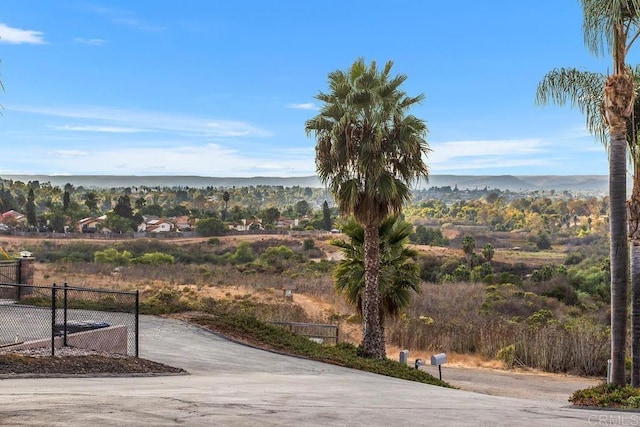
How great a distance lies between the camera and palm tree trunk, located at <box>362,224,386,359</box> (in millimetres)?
21562

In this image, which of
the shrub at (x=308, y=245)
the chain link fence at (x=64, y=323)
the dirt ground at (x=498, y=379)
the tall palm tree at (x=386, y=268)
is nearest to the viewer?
the chain link fence at (x=64, y=323)

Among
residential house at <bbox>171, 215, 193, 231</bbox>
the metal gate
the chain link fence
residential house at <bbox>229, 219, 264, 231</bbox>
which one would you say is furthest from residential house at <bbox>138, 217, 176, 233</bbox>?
the chain link fence

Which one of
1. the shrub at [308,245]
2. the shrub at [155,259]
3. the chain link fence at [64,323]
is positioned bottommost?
the shrub at [155,259]

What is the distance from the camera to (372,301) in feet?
70.8

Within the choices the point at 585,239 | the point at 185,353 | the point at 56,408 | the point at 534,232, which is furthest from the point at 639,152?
the point at 534,232

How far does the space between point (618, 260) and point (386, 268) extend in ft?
28.3

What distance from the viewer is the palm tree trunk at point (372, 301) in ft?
70.7

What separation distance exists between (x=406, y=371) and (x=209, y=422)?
41.3 ft

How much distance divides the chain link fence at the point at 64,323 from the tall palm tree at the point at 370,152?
760 centimetres

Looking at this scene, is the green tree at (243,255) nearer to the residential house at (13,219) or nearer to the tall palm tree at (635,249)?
the residential house at (13,219)

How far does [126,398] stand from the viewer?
923 cm

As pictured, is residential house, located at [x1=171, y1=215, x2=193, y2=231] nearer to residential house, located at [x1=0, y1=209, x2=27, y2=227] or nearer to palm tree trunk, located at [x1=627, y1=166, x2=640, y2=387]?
residential house, located at [x1=0, y1=209, x2=27, y2=227]

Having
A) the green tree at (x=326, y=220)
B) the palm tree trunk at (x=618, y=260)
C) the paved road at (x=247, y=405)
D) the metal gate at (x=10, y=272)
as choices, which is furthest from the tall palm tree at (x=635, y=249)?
the green tree at (x=326, y=220)

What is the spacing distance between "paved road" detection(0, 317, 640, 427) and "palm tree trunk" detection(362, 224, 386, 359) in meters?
6.54
